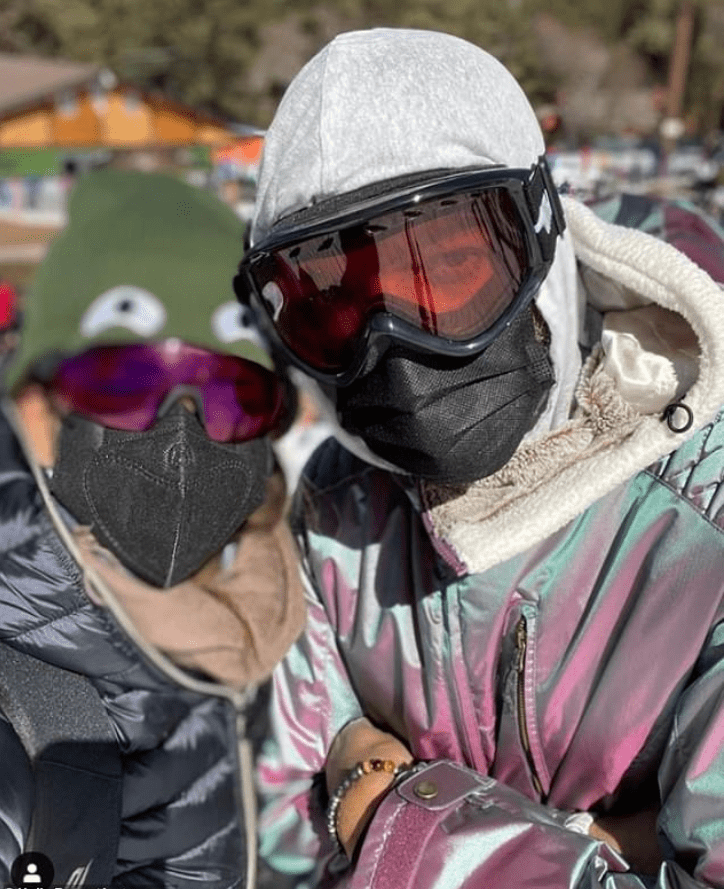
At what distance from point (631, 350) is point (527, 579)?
0.41m

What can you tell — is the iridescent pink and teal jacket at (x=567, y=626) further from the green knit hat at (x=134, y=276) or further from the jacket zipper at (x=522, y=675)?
the green knit hat at (x=134, y=276)

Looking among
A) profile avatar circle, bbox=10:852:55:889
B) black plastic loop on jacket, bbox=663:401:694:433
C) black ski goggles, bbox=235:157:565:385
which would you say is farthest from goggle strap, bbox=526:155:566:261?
profile avatar circle, bbox=10:852:55:889

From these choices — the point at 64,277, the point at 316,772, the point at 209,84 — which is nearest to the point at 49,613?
the point at 316,772

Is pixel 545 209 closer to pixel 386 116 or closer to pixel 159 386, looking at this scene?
pixel 386 116

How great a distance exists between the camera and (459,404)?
4.95 ft

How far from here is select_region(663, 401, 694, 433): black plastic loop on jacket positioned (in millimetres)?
1362

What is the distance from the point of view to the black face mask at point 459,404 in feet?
4.91

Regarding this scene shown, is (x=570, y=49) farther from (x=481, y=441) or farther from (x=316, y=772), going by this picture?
(x=316, y=772)

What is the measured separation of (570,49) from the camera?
3842 millimetres

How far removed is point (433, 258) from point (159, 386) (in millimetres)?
533

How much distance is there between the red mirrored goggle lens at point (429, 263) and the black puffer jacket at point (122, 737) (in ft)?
1.90

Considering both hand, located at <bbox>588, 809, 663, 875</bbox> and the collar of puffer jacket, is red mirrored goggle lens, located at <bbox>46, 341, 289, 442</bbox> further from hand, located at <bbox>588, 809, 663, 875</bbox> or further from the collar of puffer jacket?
hand, located at <bbox>588, 809, 663, 875</bbox>

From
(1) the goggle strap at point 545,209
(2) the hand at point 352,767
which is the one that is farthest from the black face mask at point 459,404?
(2) the hand at point 352,767

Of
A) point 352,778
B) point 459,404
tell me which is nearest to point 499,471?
point 459,404
